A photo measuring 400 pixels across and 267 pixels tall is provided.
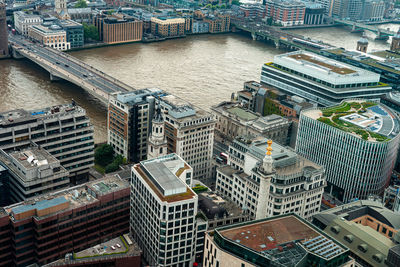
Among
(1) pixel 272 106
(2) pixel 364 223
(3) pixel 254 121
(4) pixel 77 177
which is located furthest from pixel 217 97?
(2) pixel 364 223

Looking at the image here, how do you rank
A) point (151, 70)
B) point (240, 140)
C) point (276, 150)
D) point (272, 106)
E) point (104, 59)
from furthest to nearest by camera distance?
1. point (104, 59)
2. point (151, 70)
3. point (272, 106)
4. point (240, 140)
5. point (276, 150)

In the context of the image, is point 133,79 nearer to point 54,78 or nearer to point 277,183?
point 54,78

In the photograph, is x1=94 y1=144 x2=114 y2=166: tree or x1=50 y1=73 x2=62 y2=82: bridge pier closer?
x1=94 y1=144 x2=114 y2=166: tree

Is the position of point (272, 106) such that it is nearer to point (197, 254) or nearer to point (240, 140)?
point (240, 140)

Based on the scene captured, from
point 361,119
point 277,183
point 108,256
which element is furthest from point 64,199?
point 361,119

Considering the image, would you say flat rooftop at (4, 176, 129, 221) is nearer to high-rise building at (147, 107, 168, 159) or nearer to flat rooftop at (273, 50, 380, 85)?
high-rise building at (147, 107, 168, 159)

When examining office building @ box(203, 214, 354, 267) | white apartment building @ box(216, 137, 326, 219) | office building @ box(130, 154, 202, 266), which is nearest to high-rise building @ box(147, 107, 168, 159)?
white apartment building @ box(216, 137, 326, 219)
